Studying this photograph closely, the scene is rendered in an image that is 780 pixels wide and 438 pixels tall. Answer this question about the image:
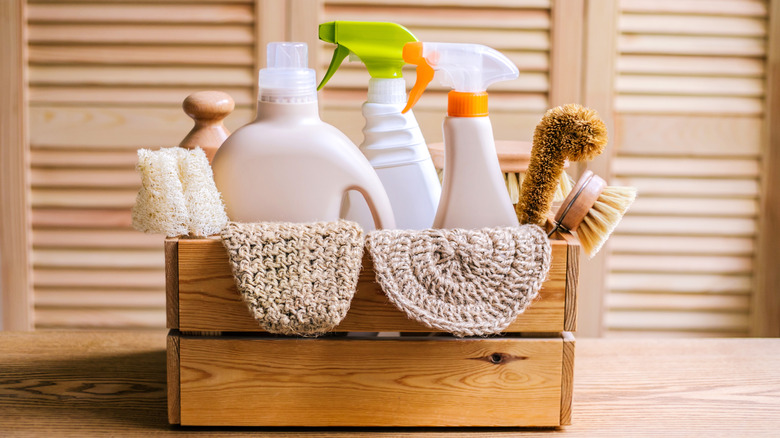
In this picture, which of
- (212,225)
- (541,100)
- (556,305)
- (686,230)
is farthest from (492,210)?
(686,230)

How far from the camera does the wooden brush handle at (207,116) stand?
22.0 inches

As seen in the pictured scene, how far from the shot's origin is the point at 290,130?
19.4 inches

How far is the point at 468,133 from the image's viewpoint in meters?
0.49

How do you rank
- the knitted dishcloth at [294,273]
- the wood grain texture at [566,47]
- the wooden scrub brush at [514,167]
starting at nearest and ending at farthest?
the knitted dishcloth at [294,273] → the wooden scrub brush at [514,167] → the wood grain texture at [566,47]

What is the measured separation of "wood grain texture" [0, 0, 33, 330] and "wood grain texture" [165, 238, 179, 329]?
2.49 feet

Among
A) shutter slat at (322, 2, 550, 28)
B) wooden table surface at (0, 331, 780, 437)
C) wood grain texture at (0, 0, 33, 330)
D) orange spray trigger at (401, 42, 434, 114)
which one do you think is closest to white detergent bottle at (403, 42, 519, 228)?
orange spray trigger at (401, 42, 434, 114)

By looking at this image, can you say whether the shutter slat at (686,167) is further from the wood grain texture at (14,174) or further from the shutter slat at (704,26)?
the wood grain texture at (14,174)

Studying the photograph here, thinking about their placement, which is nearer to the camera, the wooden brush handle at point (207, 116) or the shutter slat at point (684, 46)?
the wooden brush handle at point (207, 116)

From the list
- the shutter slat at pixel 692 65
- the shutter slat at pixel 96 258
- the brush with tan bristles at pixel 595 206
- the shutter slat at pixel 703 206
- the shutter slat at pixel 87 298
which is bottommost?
the shutter slat at pixel 87 298

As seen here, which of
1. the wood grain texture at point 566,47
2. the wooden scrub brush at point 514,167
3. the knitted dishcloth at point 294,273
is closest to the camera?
the knitted dishcloth at point 294,273

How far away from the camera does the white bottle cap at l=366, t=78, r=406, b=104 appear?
53cm

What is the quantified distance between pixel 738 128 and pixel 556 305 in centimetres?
80

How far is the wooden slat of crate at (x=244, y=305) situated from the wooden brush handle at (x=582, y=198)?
0.07 ft

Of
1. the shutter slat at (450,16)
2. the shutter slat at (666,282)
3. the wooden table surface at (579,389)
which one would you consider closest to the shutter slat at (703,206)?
the shutter slat at (666,282)
